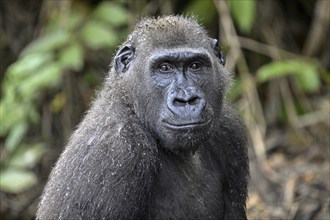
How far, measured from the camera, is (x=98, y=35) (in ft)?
28.1

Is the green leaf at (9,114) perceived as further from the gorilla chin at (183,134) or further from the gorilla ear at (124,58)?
the gorilla chin at (183,134)

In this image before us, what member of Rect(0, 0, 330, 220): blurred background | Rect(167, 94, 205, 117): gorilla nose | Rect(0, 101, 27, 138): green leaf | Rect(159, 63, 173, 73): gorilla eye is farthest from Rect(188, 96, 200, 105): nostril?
Rect(0, 101, 27, 138): green leaf

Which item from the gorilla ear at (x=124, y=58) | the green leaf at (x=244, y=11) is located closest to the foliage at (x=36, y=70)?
the green leaf at (x=244, y=11)

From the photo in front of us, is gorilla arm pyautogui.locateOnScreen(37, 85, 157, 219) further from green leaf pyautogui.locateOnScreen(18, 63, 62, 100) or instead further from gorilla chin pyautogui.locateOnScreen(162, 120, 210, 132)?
green leaf pyautogui.locateOnScreen(18, 63, 62, 100)

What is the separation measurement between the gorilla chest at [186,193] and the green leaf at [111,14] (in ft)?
9.93

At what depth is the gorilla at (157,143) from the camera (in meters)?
5.42

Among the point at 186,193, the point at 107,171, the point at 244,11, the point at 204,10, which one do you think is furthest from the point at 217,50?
the point at 204,10

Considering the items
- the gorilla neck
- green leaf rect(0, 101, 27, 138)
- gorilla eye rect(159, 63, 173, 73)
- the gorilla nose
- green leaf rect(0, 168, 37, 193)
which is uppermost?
gorilla eye rect(159, 63, 173, 73)

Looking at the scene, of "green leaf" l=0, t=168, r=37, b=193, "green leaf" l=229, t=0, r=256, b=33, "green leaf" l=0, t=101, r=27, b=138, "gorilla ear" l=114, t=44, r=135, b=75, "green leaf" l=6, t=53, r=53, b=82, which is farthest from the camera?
"green leaf" l=0, t=101, r=27, b=138

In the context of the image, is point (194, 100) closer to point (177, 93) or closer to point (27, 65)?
point (177, 93)

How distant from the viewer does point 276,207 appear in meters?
7.91

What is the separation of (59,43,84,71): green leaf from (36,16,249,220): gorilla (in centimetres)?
223

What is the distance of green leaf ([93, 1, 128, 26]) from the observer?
344 inches

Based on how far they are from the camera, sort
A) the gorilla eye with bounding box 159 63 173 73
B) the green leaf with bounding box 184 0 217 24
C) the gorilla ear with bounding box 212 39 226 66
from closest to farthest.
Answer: the gorilla eye with bounding box 159 63 173 73, the gorilla ear with bounding box 212 39 226 66, the green leaf with bounding box 184 0 217 24
